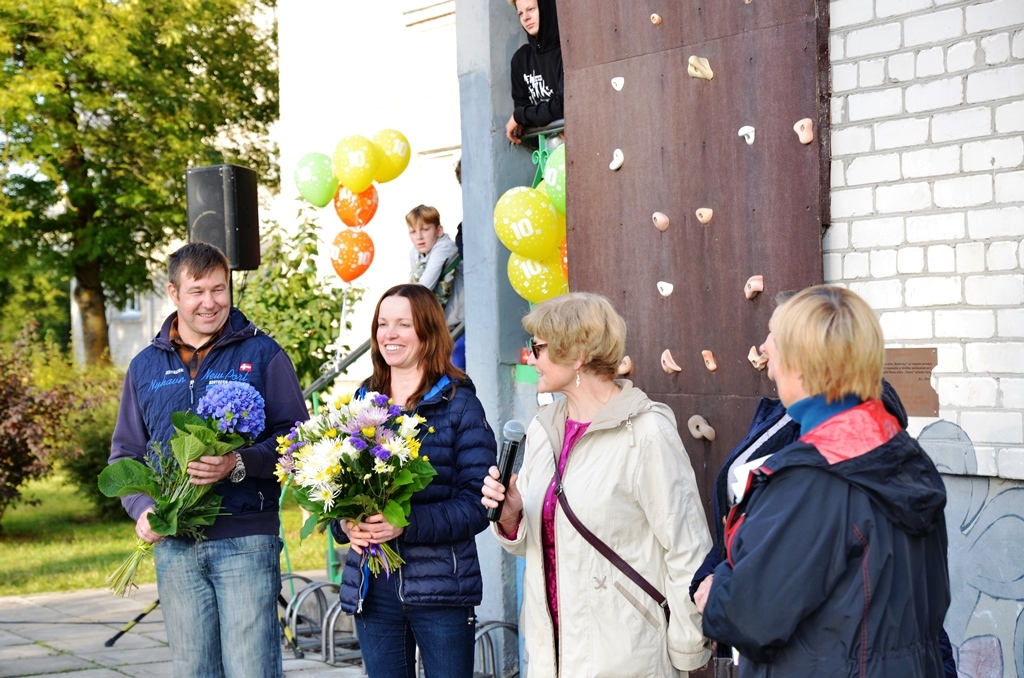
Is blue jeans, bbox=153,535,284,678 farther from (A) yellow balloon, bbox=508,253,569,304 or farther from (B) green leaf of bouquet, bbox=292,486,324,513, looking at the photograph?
(A) yellow balloon, bbox=508,253,569,304

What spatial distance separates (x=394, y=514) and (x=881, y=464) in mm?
1679

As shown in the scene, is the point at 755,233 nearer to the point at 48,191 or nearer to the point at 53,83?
the point at 53,83

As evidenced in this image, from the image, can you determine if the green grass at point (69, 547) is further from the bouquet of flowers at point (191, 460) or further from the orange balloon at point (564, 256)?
the bouquet of flowers at point (191, 460)

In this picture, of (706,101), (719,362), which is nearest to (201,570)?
(719,362)

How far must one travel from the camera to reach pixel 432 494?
391cm

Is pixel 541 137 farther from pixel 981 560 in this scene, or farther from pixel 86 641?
pixel 86 641

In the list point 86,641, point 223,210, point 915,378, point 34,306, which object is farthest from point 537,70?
point 34,306

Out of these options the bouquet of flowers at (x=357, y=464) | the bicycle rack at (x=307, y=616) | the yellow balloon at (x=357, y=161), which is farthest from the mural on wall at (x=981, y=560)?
the yellow balloon at (x=357, y=161)

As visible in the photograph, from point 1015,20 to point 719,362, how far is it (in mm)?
1818

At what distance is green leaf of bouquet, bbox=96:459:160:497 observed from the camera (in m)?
3.83

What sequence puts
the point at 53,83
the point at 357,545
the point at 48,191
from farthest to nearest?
the point at 48,191, the point at 53,83, the point at 357,545

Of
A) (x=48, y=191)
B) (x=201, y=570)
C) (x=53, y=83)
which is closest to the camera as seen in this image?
(x=201, y=570)

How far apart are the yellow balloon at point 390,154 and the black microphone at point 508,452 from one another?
219 inches

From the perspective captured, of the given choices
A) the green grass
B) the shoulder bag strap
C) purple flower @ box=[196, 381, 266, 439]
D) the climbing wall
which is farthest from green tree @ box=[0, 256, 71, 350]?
the shoulder bag strap
